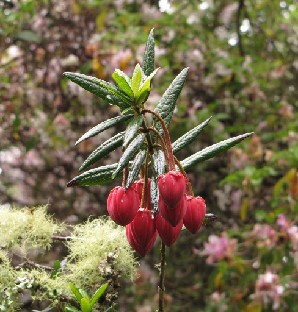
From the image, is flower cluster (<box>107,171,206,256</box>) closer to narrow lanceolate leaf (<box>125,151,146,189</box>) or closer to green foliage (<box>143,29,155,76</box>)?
narrow lanceolate leaf (<box>125,151,146,189</box>)

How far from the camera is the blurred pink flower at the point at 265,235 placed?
2.01 metres

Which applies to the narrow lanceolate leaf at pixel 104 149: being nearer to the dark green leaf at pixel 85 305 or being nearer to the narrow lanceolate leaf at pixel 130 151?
the narrow lanceolate leaf at pixel 130 151

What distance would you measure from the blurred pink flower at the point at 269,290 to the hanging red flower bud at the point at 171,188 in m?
1.47

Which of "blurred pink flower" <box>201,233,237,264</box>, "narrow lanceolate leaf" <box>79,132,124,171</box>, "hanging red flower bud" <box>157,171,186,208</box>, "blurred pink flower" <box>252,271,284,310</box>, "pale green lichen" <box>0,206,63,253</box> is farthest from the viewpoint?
"blurred pink flower" <box>201,233,237,264</box>

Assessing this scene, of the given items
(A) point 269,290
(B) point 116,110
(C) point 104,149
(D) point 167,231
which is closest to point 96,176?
(C) point 104,149

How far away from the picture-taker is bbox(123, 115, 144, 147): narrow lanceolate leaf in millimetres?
592

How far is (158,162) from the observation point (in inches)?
24.8

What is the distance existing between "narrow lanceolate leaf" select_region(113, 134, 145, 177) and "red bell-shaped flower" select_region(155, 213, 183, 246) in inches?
2.7

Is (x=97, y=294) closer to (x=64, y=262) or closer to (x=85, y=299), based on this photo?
(x=85, y=299)

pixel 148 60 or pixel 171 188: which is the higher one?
pixel 148 60

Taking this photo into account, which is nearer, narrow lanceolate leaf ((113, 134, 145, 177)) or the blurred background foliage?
narrow lanceolate leaf ((113, 134, 145, 177))

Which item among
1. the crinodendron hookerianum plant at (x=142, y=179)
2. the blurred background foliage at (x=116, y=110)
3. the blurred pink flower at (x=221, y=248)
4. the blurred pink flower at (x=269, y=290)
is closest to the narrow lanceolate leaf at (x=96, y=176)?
the crinodendron hookerianum plant at (x=142, y=179)


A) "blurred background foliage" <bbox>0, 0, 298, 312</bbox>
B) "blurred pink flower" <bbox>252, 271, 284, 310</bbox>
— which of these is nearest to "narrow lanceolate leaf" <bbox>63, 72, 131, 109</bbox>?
"blurred pink flower" <bbox>252, 271, 284, 310</bbox>

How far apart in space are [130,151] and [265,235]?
1540 mm
